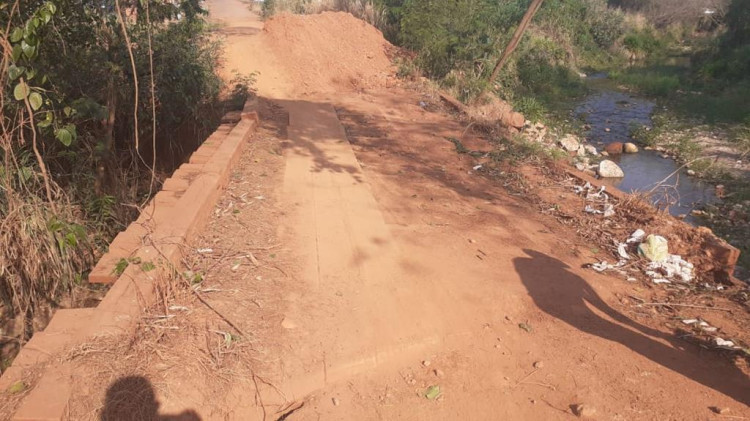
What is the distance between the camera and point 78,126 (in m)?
5.90

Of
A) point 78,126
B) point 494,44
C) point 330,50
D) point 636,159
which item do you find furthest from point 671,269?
point 330,50

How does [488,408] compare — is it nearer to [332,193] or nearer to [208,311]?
[208,311]

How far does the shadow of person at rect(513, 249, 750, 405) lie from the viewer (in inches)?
116

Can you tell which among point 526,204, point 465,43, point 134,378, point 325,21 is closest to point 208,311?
point 134,378

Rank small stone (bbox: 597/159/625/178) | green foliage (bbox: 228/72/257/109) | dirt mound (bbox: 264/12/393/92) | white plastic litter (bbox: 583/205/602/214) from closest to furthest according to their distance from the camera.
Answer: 1. white plastic litter (bbox: 583/205/602/214)
2. green foliage (bbox: 228/72/257/109)
3. small stone (bbox: 597/159/625/178)
4. dirt mound (bbox: 264/12/393/92)

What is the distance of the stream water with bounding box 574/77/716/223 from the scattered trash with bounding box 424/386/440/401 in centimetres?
347

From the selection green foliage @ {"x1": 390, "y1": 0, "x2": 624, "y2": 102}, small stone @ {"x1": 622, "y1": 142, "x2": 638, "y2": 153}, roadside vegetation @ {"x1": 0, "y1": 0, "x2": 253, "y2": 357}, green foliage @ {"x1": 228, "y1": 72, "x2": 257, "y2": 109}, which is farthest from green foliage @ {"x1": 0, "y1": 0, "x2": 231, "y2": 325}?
small stone @ {"x1": 622, "y1": 142, "x2": 638, "y2": 153}

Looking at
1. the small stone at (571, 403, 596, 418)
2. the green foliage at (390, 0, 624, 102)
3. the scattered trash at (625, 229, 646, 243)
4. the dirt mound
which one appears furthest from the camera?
the green foliage at (390, 0, 624, 102)

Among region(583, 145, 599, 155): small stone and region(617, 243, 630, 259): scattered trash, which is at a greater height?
region(617, 243, 630, 259): scattered trash

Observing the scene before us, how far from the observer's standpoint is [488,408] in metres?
2.71

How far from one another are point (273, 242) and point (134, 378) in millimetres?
1710

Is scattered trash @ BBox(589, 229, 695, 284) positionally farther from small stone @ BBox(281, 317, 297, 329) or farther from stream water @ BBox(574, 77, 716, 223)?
small stone @ BBox(281, 317, 297, 329)

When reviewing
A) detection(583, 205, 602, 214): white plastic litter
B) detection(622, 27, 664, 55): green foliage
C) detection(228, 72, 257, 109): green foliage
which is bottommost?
detection(228, 72, 257, 109): green foliage

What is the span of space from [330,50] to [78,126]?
7454 mm
